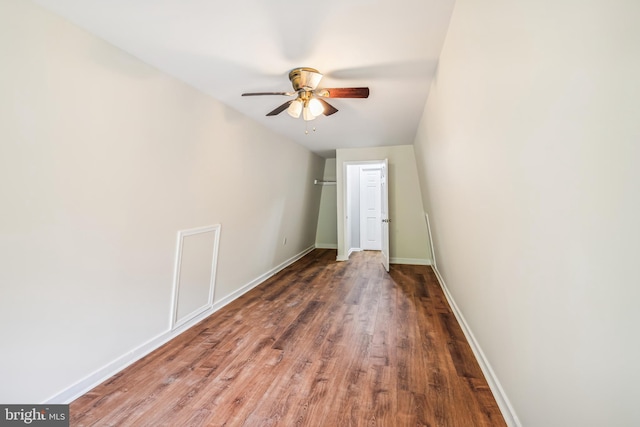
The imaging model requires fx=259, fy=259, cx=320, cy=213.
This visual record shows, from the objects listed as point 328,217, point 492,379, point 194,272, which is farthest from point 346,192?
point 492,379

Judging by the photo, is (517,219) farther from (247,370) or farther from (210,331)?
(210,331)

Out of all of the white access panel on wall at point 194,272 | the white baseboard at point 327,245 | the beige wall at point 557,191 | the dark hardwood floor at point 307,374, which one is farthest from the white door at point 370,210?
the beige wall at point 557,191

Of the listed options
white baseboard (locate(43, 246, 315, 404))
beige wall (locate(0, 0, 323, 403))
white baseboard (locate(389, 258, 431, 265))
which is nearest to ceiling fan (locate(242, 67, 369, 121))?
beige wall (locate(0, 0, 323, 403))

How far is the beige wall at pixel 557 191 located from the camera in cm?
61

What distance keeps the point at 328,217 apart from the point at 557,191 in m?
5.90

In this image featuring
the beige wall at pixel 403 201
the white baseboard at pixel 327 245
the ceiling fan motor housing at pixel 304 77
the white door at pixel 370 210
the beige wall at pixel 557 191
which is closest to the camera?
the beige wall at pixel 557 191

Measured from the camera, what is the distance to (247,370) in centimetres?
197

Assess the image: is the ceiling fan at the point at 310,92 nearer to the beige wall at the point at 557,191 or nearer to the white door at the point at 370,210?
the beige wall at the point at 557,191

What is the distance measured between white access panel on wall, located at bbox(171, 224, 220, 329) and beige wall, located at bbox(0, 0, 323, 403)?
90 millimetres

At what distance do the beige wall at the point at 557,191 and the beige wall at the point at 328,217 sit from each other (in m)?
4.98

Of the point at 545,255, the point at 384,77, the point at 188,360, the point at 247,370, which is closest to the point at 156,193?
the point at 188,360

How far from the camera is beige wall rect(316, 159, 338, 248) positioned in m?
6.62

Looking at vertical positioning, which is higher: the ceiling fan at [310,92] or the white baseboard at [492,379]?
the ceiling fan at [310,92]

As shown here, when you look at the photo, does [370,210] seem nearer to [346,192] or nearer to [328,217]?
[328,217]
